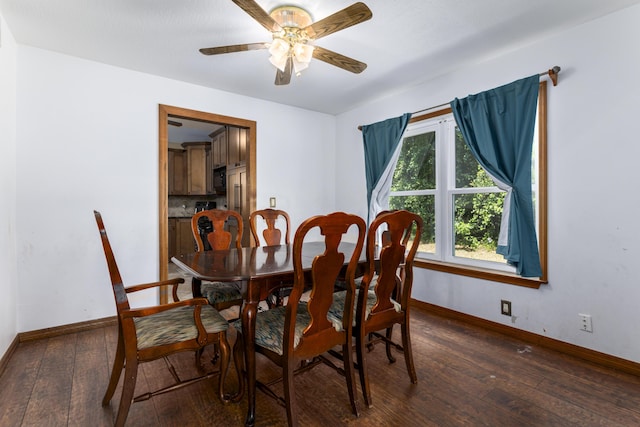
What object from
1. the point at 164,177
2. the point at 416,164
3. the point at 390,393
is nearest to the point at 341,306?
the point at 390,393

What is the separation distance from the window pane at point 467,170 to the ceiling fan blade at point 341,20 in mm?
1821

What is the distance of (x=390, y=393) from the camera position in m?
1.85

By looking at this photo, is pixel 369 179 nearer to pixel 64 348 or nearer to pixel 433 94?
pixel 433 94

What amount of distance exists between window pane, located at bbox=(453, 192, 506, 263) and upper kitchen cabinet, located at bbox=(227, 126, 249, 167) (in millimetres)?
2542

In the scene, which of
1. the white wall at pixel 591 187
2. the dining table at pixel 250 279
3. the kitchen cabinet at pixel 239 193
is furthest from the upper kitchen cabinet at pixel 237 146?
the white wall at pixel 591 187

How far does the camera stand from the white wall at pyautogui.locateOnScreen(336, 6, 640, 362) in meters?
2.11

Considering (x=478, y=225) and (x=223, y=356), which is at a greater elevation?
(x=478, y=225)

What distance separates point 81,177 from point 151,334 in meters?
2.04

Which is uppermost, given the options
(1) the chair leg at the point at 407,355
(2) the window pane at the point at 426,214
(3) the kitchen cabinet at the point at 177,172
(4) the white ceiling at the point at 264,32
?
(4) the white ceiling at the point at 264,32

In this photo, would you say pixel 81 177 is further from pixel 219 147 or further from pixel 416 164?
pixel 416 164

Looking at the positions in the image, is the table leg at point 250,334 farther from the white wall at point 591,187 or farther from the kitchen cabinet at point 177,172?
the kitchen cabinet at point 177,172

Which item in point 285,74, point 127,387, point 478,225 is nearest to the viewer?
point 127,387

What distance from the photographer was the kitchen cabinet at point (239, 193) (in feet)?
13.0

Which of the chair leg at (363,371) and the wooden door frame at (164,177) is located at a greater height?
the wooden door frame at (164,177)
